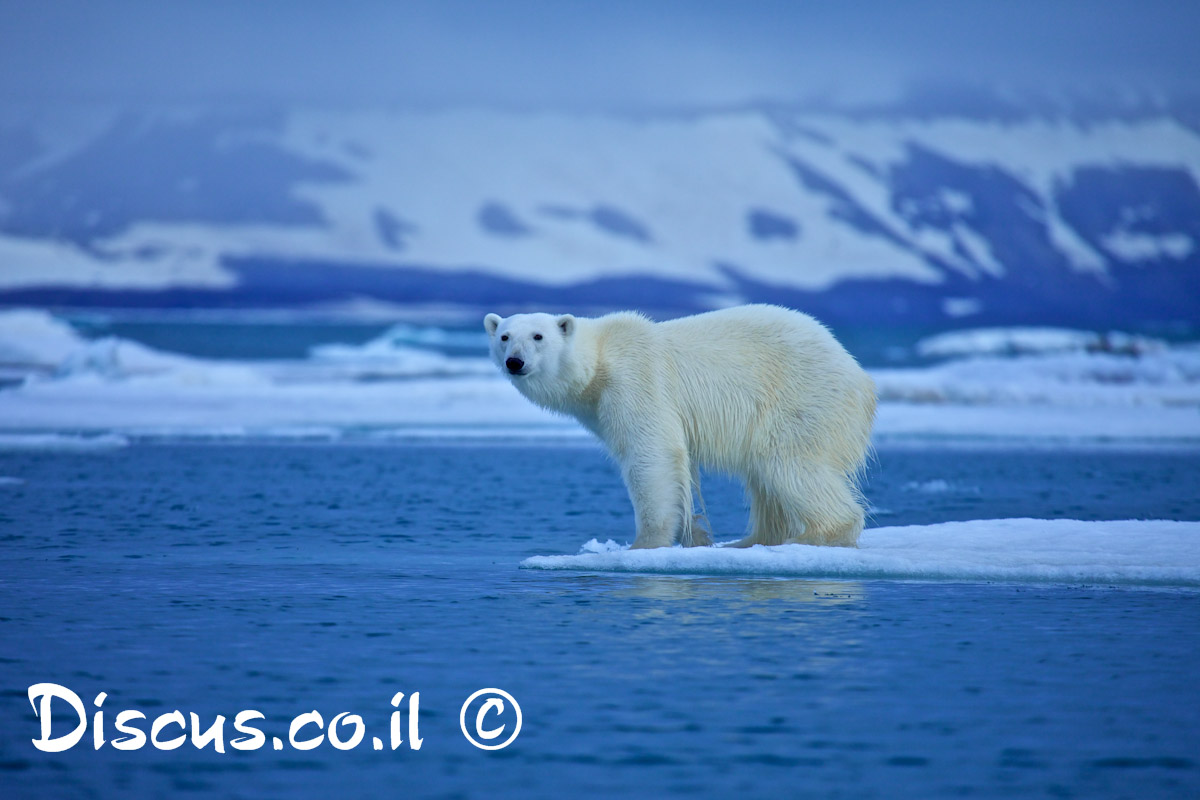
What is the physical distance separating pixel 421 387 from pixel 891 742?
2357cm

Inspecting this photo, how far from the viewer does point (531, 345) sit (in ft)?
25.6

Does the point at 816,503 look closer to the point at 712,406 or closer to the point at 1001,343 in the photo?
the point at 712,406

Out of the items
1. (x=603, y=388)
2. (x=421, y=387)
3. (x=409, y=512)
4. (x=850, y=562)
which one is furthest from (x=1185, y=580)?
(x=421, y=387)

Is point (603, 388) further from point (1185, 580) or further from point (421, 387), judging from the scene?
point (421, 387)

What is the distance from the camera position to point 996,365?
1200 inches

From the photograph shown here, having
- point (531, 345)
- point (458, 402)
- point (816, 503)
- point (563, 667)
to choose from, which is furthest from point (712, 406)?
point (458, 402)

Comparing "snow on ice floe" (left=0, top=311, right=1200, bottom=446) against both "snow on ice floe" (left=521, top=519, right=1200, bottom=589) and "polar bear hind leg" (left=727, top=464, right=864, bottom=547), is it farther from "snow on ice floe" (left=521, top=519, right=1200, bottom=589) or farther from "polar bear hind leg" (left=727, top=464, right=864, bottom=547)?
"polar bear hind leg" (left=727, top=464, right=864, bottom=547)

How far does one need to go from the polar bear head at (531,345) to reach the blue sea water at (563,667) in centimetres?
Answer: 113

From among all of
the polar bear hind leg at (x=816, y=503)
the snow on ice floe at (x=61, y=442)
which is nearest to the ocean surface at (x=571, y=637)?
the polar bear hind leg at (x=816, y=503)

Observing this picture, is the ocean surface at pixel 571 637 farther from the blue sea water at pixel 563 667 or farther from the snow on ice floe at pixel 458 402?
the snow on ice floe at pixel 458 402

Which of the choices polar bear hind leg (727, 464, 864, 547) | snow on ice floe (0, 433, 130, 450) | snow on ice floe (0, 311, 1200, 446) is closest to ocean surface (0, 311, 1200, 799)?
polar bear hind leg (727, 464, 864, 547)

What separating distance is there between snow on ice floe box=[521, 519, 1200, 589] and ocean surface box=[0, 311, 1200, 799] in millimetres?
19

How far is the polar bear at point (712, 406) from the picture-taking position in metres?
7.93

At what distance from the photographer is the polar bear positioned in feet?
26.0
